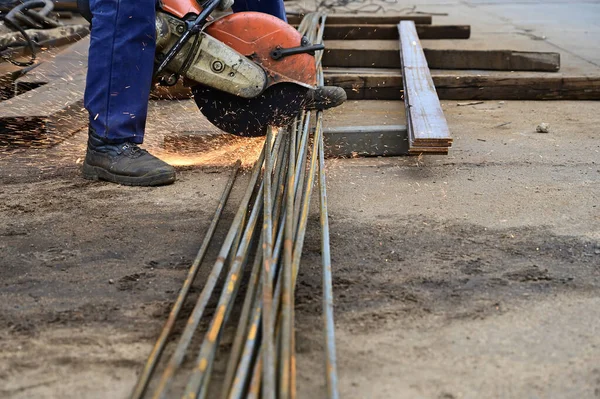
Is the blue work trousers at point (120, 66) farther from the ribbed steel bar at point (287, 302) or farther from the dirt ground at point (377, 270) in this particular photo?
the ribbed steel bar at point (287, 302)

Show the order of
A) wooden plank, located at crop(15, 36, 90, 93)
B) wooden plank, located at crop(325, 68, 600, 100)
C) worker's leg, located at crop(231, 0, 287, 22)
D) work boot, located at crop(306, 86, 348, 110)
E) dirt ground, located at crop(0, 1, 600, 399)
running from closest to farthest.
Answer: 1. dirt ground, located at crop(0, 1, 600, 399)
2. work boot, located at crop(306, 86, 348, 110)
3. worker's leg, located at crop(231, 0, 287, 22)
4. wooden plank, located at crop(15, 36, 90, 93)
5. wooden plank, located at crop(325, 68, 600, 100)

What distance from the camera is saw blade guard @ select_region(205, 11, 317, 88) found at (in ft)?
10.5

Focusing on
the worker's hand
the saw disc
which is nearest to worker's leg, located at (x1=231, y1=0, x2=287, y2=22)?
the worker's hand

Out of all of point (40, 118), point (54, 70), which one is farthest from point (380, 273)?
point (54, 70)

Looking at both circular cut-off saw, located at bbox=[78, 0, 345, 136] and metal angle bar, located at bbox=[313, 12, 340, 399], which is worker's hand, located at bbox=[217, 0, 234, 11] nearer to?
circular cut-off saw, located at bbox=[78, 0, 345, 136]

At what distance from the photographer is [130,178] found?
10.4 ft

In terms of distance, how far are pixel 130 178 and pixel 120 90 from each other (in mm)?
323

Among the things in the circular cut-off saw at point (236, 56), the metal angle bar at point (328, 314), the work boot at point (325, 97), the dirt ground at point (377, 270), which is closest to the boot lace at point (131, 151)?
the dirt ground at point (377, 270)

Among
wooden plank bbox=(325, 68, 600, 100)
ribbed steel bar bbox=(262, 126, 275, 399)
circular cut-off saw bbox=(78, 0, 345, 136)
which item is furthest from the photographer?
wooden plank bbox=(325, 68, 600, 100)

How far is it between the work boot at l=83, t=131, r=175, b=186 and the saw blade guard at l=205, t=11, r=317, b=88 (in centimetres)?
52

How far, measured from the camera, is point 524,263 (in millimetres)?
2355

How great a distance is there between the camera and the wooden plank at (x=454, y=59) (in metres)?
5.41

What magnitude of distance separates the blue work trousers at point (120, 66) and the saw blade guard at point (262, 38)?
266 mm

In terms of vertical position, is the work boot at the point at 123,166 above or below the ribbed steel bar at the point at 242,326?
below
